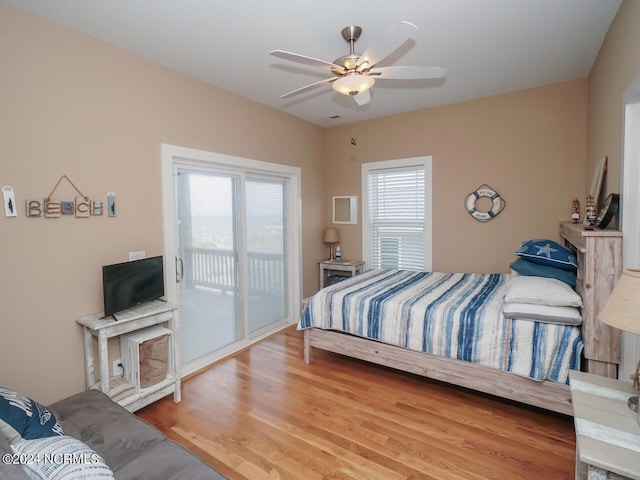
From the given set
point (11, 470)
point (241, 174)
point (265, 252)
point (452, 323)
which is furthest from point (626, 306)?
point (265, 252)

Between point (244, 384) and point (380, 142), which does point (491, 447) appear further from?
point (380, 142)

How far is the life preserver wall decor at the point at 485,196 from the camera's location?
3.75 m

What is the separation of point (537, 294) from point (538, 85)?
2.45 m

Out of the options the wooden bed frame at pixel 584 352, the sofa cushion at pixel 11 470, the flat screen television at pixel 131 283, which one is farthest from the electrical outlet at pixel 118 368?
the wooden bed frame at pixel 584 352

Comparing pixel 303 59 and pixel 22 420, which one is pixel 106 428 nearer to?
pixel 22 420

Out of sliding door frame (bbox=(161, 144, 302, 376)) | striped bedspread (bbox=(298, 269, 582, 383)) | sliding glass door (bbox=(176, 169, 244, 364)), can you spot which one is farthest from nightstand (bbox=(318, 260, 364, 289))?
sliding glass door (bbox=(176, 169, 244, 364))

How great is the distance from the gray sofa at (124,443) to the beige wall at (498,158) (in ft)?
11.6

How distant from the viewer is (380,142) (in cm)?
449

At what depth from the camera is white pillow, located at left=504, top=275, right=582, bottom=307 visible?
218 centimetres

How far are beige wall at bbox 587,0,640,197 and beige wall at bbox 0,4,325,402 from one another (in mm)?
3185

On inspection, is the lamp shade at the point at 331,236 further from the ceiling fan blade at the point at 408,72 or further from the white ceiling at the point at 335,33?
the ceiling fan blade at the point at 408,72

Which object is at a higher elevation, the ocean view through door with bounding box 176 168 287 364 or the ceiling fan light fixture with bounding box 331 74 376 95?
the ceiling fan light fixture with bounding box 331 74 376 95

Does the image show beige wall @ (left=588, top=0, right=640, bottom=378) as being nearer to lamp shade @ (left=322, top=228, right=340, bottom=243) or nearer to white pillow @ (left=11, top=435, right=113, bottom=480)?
white pillow @ (left=11, top=435, right=113, bottom=480)

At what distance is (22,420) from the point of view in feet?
4.38
